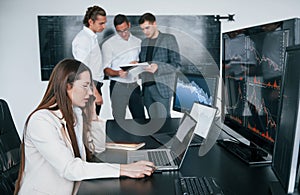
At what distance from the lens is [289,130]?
2.69 ft

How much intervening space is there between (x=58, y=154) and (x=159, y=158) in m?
0.40

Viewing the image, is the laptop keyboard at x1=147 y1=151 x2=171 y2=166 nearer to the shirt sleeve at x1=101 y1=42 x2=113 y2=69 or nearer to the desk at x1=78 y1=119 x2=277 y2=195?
the desk at x1=78 y1=119 x2=277 y2=195

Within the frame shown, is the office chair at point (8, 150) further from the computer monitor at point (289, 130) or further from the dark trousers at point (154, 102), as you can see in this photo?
the dark trousers at point (154, 102)

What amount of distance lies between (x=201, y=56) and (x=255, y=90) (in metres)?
2.55

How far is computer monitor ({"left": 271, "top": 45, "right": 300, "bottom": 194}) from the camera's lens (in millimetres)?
766

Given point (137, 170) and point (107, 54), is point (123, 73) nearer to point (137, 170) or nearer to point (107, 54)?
point (107, 54)

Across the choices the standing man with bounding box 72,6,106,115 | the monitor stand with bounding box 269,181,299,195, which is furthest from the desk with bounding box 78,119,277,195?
the standing man with bounding box 72,6,106,115

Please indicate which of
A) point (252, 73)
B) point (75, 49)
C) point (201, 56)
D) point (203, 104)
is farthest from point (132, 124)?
point (201, 56)

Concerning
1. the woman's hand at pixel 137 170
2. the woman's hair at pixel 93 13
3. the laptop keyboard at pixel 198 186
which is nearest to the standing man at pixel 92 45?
the woman's hair at pixel 93 13

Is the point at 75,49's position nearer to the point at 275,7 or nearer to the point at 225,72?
the point at 225,72

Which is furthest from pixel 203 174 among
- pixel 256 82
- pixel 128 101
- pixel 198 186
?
pixel 128 101

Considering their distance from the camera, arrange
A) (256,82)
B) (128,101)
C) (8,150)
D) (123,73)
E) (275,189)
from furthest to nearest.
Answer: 1. (128,101)
2. (123,73)
3. (8,150)
4. (256,82)
5. (275,189)

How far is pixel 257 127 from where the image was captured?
1314 millimetres

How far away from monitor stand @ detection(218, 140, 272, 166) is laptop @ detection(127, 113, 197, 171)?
212 mm
